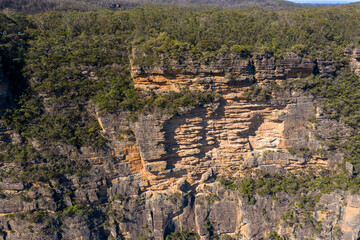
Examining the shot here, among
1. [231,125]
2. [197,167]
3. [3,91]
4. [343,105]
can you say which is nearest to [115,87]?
[3,91]

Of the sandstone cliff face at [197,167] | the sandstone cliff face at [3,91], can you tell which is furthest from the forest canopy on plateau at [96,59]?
the sandstone cliff face at [197,167]

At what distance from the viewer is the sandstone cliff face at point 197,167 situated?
15.7 metres

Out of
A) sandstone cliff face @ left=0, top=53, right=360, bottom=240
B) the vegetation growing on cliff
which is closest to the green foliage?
the vegetation growing on cliff

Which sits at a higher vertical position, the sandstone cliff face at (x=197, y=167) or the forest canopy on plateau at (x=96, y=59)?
the forest canopy on plateau at (x=96, y=59)

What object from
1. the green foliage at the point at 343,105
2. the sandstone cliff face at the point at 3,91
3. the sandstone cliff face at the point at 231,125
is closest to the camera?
the sandstone cliff face at the point at 3,91

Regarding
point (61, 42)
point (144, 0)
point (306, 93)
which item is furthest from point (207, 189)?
point (144, 0)

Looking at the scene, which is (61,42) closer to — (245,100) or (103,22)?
(103,22)

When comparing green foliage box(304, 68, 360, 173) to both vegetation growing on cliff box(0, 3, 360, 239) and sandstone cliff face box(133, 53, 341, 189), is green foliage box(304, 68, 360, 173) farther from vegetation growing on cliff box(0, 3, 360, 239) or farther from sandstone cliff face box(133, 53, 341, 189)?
sandstone cliff face box(133, 53, 341, 189)

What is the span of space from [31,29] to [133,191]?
17420mm

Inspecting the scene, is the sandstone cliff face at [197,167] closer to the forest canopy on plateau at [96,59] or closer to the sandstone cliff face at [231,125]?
the sandstone cliff face at [231,125]

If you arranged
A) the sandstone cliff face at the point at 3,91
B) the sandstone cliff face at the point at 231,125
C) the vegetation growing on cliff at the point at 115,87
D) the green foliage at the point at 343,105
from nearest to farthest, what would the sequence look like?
the sandstone cliff face at the point at 3,91, the vegetation growing on cliff at the point at 115,87, the sandstone cliff face at the point at 231,125, the green foliage at the point at 343,105

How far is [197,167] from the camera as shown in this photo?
59.0ft

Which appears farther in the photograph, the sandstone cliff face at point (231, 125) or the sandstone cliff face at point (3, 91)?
the sandstone cliff face at point (231, 125)

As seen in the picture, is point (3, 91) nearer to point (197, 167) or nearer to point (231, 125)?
point (197, 167)
